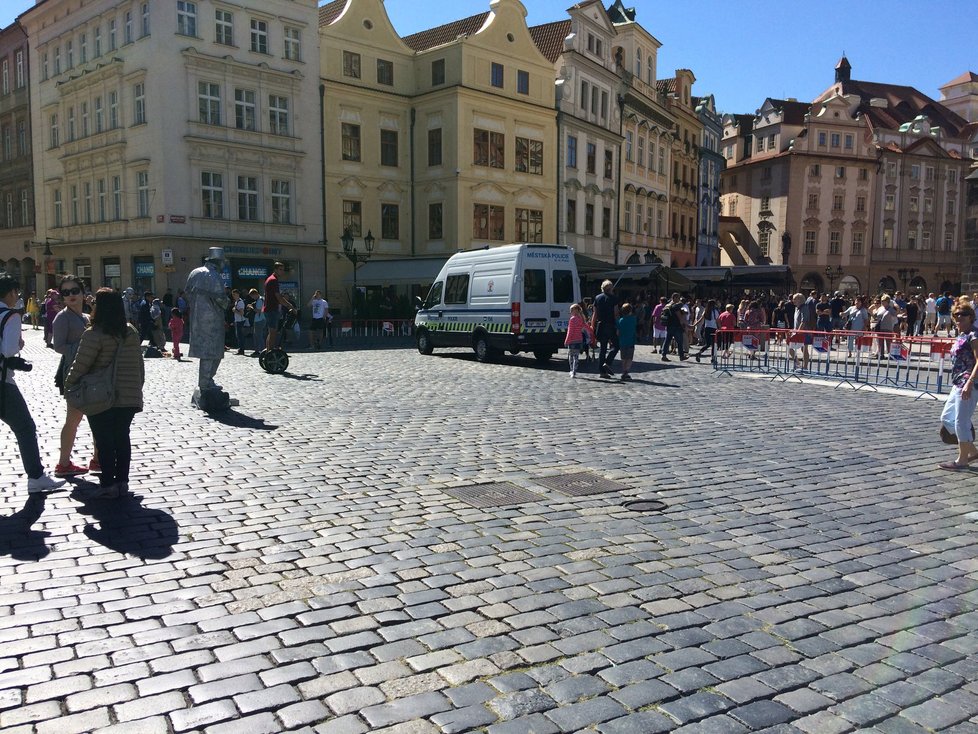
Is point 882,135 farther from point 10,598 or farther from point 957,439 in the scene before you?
point 10,598

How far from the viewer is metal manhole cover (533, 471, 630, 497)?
6.80 metres

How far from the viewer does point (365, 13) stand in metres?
37.0

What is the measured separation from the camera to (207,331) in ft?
35.7

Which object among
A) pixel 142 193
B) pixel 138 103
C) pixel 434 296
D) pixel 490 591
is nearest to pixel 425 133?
pixel 138 103

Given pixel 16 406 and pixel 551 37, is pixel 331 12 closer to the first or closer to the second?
pixel 551 37

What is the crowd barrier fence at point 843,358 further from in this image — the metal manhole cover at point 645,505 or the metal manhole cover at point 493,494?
the metal manhole cover at point 493,494

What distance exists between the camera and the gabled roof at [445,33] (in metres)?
40.6

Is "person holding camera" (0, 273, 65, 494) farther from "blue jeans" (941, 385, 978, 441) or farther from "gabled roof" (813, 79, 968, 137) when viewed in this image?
"gabled roof" (813, 79, 968, 137)

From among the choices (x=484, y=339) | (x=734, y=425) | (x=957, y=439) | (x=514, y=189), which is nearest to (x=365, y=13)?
(x=514, y=189)

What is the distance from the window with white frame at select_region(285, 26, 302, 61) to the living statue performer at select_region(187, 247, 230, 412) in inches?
1040

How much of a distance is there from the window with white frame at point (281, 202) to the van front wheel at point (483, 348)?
17784mm

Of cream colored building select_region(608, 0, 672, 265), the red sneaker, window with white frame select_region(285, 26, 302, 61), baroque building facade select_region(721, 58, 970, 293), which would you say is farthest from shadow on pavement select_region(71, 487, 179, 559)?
baroque building facade select_region(721, 58, 970, 293)

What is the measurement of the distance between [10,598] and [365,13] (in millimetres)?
37310

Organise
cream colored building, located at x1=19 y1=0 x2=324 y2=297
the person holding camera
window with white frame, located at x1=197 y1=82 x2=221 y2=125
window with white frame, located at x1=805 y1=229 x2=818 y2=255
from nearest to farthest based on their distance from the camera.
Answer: the person holding camera
cream colored building, located at x1=19 y1=0 x2=324 y2=297
window with white frame, located at x1=197 y1=82 x2=221 y2=125
window with white frame, located at x1=805 y1=229 x2=818 y2=255
